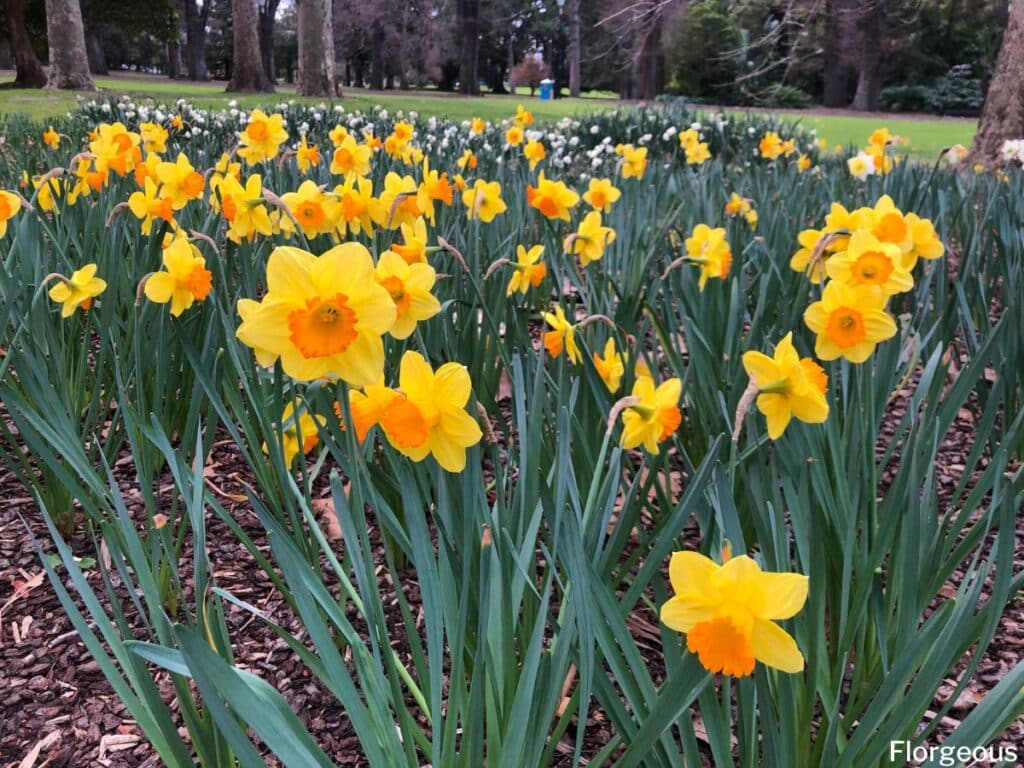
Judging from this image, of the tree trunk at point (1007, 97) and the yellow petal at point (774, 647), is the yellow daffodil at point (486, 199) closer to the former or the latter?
the yellow petal at point (774, 647)

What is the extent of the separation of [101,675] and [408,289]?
0.83 metres

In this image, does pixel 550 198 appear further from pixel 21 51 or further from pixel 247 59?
pixel 21 51

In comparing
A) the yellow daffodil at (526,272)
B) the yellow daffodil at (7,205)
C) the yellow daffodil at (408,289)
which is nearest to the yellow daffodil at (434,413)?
the yellow daffodil at (408,289)

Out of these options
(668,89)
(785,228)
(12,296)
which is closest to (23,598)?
(12,296)

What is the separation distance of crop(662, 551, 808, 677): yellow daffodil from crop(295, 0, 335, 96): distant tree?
599 inches

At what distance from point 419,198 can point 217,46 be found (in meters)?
48.6

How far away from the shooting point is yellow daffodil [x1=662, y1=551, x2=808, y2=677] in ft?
2.16

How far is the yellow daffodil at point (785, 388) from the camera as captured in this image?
3.45ft

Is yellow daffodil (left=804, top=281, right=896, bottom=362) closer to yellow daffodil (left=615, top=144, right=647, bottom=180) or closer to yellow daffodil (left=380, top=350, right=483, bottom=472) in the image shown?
yellow daffodil (left=380, top=350, right=483, bottom=472)

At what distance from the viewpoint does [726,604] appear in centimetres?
67

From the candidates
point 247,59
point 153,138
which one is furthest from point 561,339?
point 247,59

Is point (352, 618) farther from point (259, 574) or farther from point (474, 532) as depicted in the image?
point (474, 532)

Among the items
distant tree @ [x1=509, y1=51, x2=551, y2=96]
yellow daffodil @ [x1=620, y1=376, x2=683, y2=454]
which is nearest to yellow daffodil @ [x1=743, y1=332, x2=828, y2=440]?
yellow daffodil @ [x1=620, y1=376, x2=683, y2=454]

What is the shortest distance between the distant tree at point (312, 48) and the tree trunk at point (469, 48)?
1404 cm
